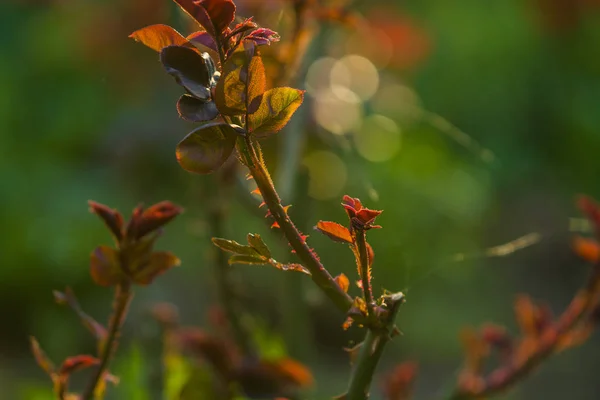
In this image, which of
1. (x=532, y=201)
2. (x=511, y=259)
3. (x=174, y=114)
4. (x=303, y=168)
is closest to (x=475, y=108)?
(x=532, y=201)

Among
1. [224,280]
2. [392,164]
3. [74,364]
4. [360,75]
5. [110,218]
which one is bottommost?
[392,164]

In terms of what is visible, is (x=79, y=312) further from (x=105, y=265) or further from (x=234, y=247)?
(x=234, y=247)

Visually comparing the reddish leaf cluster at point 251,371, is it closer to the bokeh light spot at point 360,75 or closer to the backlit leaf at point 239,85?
the backlit leaf at point 239,85

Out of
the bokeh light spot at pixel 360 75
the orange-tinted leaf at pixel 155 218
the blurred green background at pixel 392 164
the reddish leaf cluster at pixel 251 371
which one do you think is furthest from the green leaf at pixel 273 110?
the blurred green background at pixel 392 164

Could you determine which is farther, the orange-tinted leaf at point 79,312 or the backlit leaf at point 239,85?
the orange-tinted leaf at point 79,312

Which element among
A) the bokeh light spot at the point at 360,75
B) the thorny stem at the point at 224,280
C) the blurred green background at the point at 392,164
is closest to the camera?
the thorny stem at the point at 224,280

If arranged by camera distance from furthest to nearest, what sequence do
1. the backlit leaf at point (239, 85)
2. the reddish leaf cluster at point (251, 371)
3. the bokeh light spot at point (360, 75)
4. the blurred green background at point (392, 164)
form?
the blurred green background at point (392, 164)
the bokeh light spot at point (360, 75)
the reddish leaf cluster at point (251, 371)
the backlit leaf at point (239, 85)

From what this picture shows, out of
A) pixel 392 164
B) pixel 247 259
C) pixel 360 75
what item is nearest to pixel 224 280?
pixel 247 259
